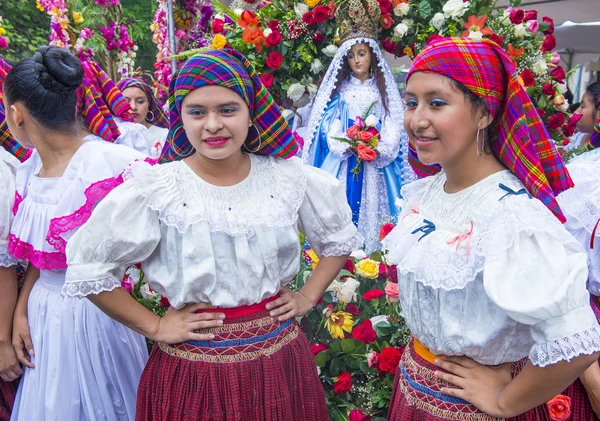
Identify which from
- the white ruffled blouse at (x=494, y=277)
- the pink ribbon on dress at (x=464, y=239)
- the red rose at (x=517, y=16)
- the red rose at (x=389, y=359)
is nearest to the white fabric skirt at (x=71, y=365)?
the red rose at (x=389, y=359)

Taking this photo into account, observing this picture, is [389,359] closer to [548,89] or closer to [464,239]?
[464,239]

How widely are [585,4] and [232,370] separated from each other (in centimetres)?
704

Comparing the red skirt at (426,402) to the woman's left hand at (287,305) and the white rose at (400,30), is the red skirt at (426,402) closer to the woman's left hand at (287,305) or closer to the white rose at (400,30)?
the woman's left hand at (287,305)

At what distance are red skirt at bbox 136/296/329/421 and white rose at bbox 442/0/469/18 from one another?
2.65 m

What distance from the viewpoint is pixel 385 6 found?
151 inches

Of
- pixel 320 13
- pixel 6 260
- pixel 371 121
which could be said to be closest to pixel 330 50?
pixel 320 13

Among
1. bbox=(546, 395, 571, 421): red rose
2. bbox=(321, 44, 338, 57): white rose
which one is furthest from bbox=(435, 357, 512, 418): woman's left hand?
bbox=(321, 44, 338, 57): white rose

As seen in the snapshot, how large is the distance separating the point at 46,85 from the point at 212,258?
1.02 meters

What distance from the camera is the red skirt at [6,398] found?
7.19 ft

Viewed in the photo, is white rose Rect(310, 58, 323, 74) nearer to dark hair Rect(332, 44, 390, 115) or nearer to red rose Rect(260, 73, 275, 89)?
dark hair Rect(332, 44, 390, 115)

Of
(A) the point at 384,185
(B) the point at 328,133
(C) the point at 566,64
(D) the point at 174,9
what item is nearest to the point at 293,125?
(B) the point at 328,133

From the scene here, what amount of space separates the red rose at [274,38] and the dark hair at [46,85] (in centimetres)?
185

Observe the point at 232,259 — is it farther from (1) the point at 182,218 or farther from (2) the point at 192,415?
(2) the point at 192,415

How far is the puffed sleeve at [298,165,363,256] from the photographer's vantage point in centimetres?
191
